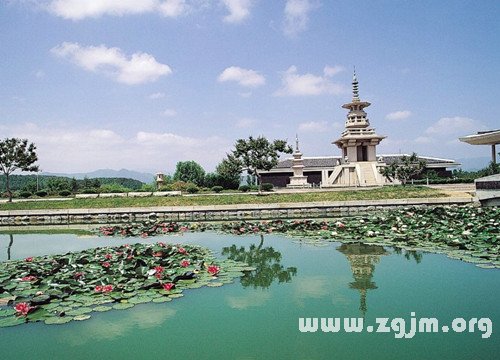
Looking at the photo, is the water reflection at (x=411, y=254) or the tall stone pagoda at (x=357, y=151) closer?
the water reflection at (x=411, y=254)

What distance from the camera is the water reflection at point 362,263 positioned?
23.5ft

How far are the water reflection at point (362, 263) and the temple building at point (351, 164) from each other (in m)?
29.2

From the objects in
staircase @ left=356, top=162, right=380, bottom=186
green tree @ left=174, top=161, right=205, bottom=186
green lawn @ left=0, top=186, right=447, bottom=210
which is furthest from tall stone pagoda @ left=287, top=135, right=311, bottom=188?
green lawn @ left=0, top=186, right=447, bottom=210

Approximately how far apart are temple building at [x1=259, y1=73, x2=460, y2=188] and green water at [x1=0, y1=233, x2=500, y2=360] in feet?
105

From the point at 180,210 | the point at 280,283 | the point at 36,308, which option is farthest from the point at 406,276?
the point at 180,210

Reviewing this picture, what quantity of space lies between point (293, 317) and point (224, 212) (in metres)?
15.6

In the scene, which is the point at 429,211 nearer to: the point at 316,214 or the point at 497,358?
the point at 316,214

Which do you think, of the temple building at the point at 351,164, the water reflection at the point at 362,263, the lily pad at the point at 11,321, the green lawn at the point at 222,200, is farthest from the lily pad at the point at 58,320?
the temple building at the point at 351,164

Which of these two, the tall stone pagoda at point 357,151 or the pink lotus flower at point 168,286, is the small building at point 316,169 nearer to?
the tall stone pagoda at point 357,151

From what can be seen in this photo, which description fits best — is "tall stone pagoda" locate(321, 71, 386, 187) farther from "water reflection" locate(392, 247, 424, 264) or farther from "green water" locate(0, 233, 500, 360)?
"green water" locate(0, 233, 500, 360)

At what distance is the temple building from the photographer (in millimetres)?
40781

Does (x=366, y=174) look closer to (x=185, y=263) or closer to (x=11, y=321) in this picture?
(x=185, y=263)

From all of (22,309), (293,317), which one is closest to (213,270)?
(293,317)

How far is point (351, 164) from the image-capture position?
137ft
